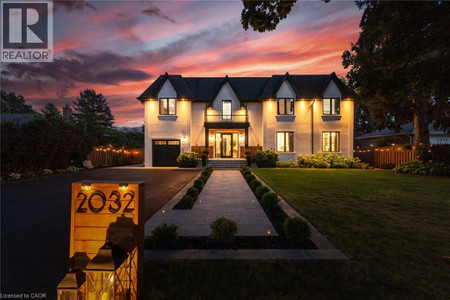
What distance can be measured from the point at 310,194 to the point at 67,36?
19398 mm

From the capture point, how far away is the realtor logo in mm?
9297

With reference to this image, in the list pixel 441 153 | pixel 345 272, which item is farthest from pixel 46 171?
pixel 441 153

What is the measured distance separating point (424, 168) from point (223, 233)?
17.5m

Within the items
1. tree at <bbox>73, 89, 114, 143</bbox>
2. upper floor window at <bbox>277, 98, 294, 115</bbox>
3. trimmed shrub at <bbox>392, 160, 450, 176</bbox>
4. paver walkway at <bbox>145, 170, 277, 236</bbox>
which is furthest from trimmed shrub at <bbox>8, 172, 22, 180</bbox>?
tree at <bbox>73, 89, 114, 143</bbox>

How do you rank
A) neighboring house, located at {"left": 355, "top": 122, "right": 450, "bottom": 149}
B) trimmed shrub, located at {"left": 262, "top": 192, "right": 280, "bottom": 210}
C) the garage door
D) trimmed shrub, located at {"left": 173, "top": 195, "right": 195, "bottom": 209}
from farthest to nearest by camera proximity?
neighboring house, located at {"left": 355, "top": 122, "right": 450, "bottom": 149}, the garage door, trimmed shrub, located at {"left": 173, "top": 195, "right": 195, "bottom": 209}, trimmed shrub, located at {"left": 262, "top": 192, "right": 280, "bottom": 210}

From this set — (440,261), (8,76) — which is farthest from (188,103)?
(8,76)

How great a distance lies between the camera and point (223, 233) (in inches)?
142

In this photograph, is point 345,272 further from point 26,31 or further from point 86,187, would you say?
point 26,31

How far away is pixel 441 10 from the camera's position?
427 centimetres

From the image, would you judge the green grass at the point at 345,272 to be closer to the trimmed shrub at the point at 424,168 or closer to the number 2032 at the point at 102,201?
the number 2032 at the point at 102,201

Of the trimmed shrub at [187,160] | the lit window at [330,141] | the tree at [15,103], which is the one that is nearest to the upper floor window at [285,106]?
the lit window at [330,141]

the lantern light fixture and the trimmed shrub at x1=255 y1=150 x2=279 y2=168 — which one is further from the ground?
the lantern light fixture

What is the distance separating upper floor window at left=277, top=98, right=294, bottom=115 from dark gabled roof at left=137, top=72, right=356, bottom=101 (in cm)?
82

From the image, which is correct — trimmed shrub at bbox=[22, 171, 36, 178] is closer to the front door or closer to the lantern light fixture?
the lantern light fixture
